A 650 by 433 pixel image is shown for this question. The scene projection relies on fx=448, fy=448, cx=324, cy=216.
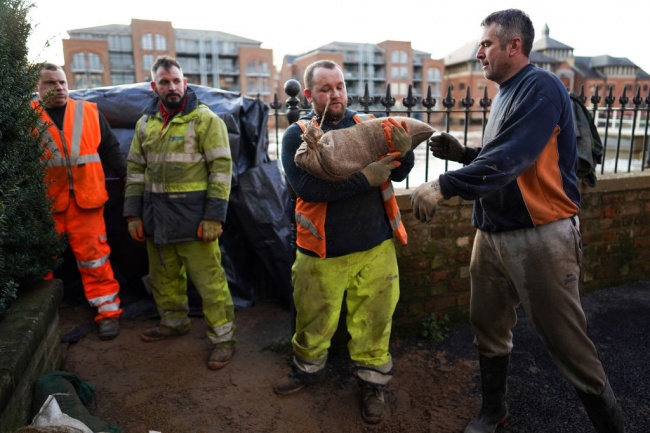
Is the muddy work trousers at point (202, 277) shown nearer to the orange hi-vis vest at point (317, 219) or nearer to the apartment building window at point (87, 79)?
the orange hi-vis vest at point (317, 219)

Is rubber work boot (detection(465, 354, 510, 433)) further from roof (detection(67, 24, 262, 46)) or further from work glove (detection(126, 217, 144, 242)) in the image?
roof (detection(67, 24, 262, 46))

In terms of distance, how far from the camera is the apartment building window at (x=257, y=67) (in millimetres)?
70125

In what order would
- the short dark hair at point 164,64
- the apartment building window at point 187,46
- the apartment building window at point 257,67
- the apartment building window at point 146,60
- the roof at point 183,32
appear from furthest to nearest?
the apartment building window at point 257,67, the apartment building window at point 187,46, the apartment building window at point 146,60, the roof at point 183,32, the short dark hair at point 164,64

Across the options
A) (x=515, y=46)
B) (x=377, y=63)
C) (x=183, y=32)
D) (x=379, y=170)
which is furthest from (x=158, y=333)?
(x=377, y=63)

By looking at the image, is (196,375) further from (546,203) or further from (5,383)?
(546,203)

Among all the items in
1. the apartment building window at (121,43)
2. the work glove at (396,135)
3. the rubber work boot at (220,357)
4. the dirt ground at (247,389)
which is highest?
the apartment building window at (121,43)

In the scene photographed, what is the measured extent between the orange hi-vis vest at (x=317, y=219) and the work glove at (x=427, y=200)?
644 mm

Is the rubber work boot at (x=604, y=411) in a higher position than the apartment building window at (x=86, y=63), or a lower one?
lower

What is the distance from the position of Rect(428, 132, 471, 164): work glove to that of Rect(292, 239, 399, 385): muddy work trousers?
0.65m

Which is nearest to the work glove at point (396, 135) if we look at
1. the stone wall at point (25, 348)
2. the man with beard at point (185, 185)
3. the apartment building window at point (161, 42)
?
the man with beard at point (185, 185)

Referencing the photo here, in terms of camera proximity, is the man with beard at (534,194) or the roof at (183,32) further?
the roof at (183,32)

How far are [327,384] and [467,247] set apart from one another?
1714mm

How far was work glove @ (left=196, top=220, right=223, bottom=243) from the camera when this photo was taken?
3346 millimetres

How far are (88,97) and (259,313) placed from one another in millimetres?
2762
